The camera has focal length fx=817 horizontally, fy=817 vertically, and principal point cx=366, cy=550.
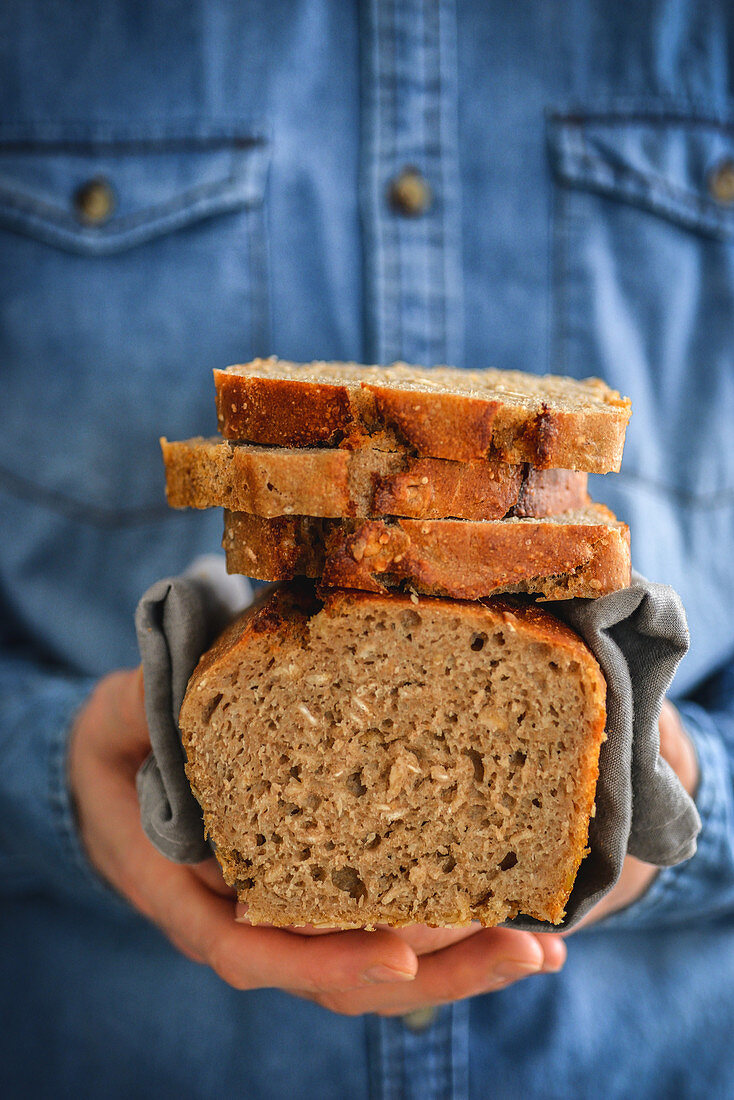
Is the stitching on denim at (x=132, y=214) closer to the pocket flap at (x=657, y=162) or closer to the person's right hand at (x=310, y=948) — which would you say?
the pocket flap at (x=657, y=162)

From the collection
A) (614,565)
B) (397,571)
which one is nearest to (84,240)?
(397,571)

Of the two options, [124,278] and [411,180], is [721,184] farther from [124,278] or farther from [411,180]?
[124,278]

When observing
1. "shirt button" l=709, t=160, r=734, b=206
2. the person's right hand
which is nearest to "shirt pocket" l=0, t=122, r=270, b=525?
the person's right hand

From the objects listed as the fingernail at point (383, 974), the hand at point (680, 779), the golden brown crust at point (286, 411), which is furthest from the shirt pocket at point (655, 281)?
the fingernail at point (383, 974)

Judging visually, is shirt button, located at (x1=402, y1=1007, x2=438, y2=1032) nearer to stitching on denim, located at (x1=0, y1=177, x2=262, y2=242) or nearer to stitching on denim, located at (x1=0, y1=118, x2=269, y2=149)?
stitching on denim, located at (x1=0, y1=177, x2=262, y2=242)

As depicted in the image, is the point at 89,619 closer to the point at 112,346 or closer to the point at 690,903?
the point at 112,346

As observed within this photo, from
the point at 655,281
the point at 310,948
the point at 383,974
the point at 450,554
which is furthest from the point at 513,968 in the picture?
the point at 655,281
